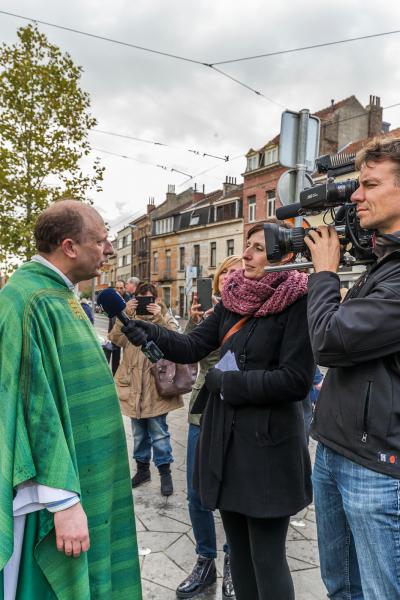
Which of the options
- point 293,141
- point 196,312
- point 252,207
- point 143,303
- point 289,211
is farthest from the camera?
point 252,207

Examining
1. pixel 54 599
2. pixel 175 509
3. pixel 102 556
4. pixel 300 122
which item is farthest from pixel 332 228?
pixel 300 122

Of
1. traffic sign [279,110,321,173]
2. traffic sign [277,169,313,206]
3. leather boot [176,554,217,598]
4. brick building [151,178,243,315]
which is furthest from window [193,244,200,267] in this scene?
leather boot [176,554,217,598]

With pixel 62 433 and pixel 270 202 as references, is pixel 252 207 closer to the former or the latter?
pixel 270 202

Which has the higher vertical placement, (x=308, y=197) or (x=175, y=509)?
(x=308, y=197)

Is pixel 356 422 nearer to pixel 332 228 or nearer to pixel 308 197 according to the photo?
pixel 332 228

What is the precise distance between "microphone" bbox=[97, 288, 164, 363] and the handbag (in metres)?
1.96

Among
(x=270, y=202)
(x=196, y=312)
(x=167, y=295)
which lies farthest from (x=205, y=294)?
(x=167, y=295)

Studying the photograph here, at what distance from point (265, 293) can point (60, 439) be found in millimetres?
1085

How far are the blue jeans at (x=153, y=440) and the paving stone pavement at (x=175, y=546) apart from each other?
27 cm

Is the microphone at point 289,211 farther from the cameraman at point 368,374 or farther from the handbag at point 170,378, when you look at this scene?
the handbag at point 170,378

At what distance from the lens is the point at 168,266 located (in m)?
42.9

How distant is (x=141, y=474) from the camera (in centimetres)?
427

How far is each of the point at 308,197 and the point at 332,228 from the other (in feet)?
0.51

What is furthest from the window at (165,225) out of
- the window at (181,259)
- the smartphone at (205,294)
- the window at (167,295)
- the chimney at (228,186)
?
the smartphone at (205,294)
